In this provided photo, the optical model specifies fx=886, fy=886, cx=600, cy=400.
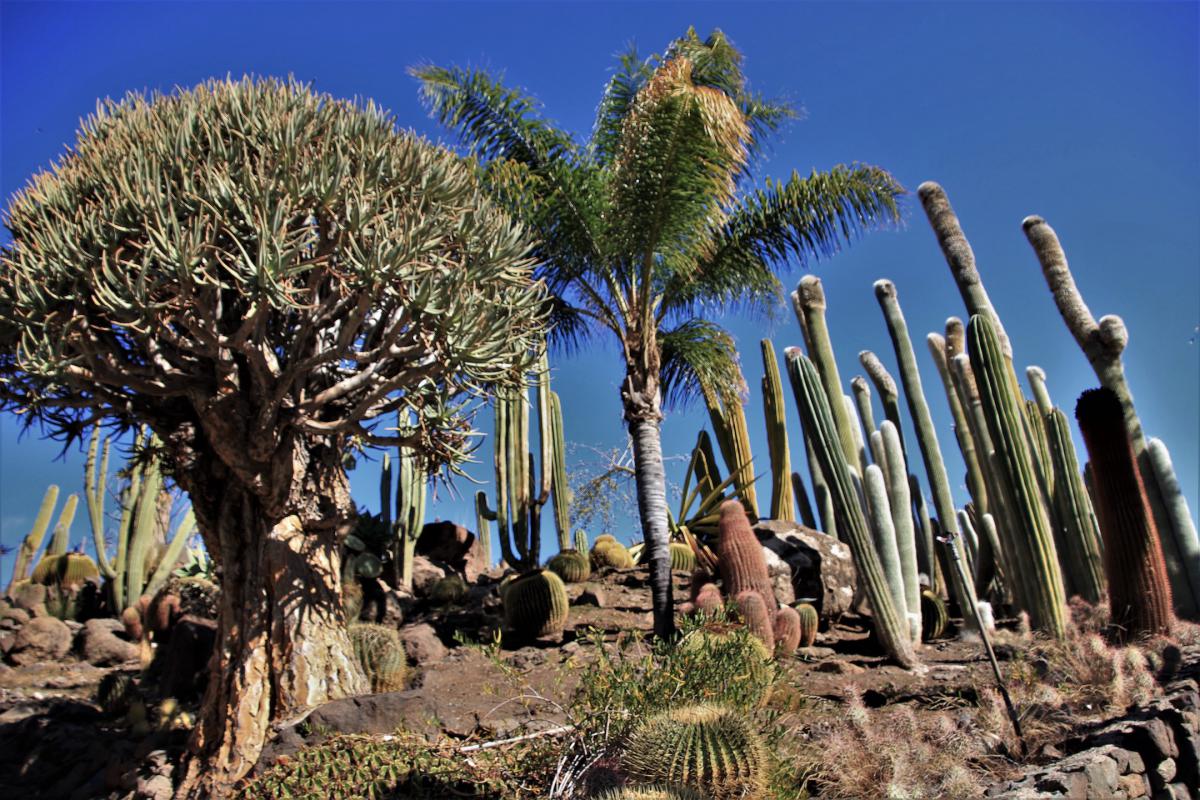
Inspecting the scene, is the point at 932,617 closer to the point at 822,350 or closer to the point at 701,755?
the point at 822,350

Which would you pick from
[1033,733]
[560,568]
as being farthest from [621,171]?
[1033,733]

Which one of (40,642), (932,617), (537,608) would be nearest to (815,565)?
(932,617)

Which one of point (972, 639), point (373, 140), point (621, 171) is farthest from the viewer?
point (621, 171)

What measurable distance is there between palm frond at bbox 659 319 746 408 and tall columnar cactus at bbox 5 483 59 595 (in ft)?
40.0

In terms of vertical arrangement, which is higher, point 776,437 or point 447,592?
point 776,437

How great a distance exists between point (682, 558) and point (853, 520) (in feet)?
15.3

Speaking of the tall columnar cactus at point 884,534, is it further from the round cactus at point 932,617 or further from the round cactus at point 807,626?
the round cactus at point 807,626

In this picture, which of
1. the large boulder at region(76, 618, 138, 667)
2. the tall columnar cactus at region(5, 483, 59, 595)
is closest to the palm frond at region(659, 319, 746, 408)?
the large boulder at region(76, 618, 138, 667)

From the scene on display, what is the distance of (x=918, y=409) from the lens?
12.5 meters

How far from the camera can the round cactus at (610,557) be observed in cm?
1384

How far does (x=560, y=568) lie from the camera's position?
12844 mm

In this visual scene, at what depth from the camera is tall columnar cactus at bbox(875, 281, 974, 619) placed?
11727 millimetres

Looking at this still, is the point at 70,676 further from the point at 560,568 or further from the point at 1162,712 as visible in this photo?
the point at 1162,712

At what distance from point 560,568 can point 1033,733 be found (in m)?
7.82
